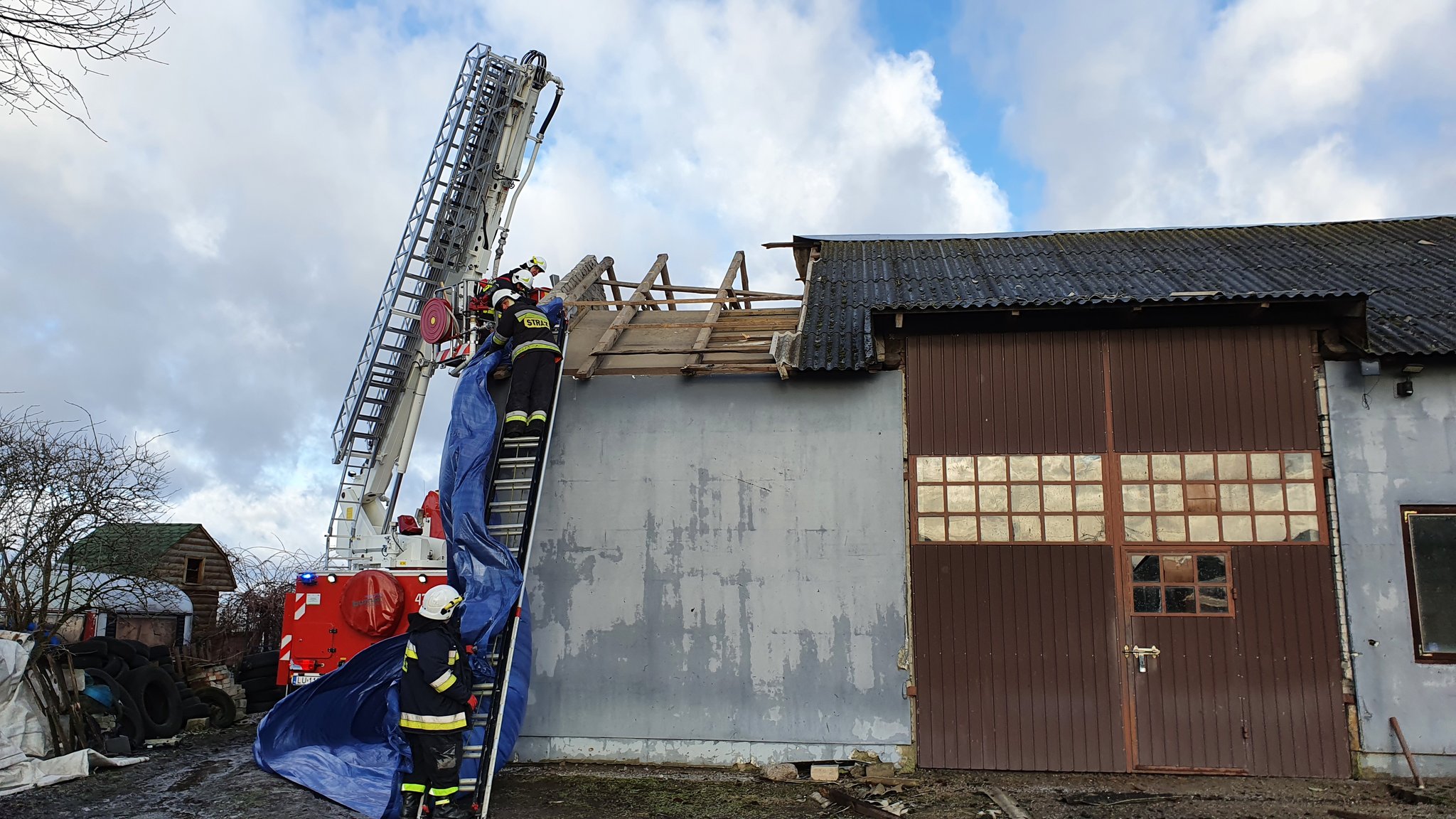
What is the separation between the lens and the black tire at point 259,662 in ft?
38.9

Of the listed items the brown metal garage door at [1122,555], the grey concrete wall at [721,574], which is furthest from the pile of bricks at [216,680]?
the brown metal garage door at [1122,555]

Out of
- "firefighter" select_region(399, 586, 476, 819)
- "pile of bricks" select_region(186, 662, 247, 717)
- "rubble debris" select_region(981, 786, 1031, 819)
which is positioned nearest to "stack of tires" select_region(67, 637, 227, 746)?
"pile of bricks" select_region(186, 662, 247, 717)

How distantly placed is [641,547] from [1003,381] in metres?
3.73

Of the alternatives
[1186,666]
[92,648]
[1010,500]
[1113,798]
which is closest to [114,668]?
[92,648]

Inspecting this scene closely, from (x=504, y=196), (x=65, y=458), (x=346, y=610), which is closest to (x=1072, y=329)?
(x=504, y=196)

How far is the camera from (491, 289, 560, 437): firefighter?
324 inches

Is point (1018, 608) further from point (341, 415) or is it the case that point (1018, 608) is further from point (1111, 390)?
point (341, 415)

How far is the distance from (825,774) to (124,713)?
666cm

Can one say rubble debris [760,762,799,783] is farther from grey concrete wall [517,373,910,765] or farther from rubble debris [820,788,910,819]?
rubble debris [820,788,910,819]

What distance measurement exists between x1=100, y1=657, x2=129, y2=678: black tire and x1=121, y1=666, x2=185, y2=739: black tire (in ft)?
0.25

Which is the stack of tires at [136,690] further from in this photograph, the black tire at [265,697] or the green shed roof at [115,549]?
the black tire at [265,697]

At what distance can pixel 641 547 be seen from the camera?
852 centimetres

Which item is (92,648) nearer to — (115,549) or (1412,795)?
(115,549)

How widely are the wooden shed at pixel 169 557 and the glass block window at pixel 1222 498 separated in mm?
10278
